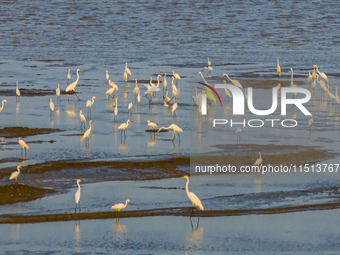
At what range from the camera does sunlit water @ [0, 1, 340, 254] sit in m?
9.98

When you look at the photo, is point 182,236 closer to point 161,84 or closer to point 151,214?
point 151,214

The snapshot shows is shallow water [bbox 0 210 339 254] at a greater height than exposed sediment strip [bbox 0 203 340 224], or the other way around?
exposed sediment strip [bbox 0 203 340 224]

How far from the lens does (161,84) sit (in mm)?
20406

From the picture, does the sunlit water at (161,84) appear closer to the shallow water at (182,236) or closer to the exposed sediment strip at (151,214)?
the shallow water at (182,236)

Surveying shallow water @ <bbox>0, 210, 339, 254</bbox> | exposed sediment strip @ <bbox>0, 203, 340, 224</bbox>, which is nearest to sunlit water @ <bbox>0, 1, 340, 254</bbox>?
shallow water @ <bbox>0, 210, 339, 254</bbox>

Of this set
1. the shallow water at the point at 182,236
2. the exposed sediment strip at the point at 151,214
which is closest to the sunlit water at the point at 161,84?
the shallow water at the point at 182,236

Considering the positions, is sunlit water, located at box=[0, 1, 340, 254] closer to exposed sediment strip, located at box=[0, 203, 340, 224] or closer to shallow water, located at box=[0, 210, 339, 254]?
shallow water, located at box=[0, 210, 339, 254]

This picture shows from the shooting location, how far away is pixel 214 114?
1609 centimetres

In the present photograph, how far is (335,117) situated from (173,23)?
2739 centimetres

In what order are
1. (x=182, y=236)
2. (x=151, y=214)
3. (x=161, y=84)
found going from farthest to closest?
1. (x=161, y=84)
2. (x=151, y=214)
3. (x=182, y=236)

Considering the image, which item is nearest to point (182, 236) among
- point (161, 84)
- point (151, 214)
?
point (151, 214)

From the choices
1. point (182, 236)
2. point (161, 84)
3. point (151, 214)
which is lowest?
point (182, 236)

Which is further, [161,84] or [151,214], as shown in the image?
[161,84]

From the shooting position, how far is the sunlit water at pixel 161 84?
9.98 meters
